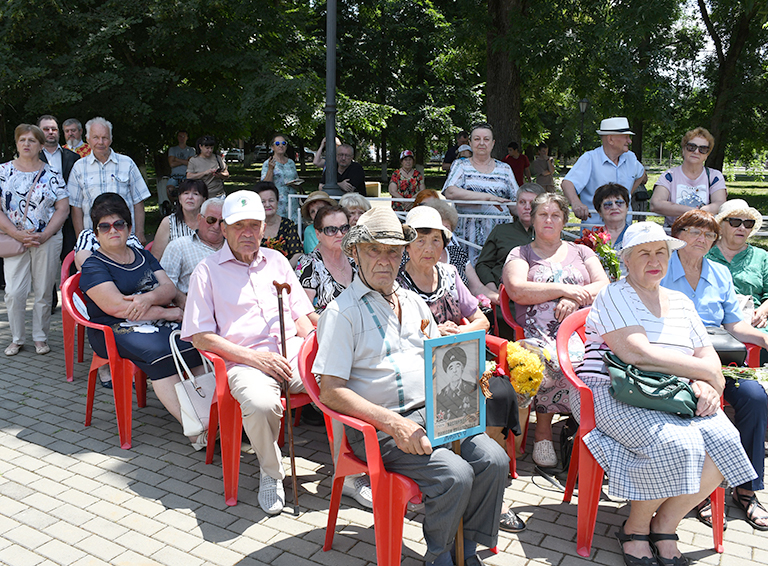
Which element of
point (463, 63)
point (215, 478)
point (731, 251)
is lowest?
point (215, 478)

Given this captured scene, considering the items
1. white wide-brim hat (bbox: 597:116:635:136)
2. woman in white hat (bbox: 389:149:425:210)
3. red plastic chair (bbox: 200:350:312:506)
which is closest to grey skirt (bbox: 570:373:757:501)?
red plastic chair (bbox: 200:350:312:506)

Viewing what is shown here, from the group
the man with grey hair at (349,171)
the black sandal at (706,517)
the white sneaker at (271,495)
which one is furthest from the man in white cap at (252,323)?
the man with grey hair at (349,171)

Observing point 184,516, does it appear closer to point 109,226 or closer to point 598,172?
point 109,226

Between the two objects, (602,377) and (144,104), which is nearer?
(602,377)

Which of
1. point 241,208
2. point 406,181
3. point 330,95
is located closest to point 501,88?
point 406,181

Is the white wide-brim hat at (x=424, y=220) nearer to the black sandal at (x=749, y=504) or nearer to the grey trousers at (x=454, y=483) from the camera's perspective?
the grey trousers at (x=454, y=483)

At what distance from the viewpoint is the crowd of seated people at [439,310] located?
9.42 ft

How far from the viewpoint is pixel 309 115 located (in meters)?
10.7

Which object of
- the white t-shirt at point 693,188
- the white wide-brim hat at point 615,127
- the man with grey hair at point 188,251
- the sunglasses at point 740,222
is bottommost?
the man with grey hair at point 188,251

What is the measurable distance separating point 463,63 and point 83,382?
16.7m

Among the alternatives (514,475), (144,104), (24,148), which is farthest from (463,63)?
(514,475)

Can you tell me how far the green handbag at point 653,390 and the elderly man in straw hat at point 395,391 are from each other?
Answer: 71cm

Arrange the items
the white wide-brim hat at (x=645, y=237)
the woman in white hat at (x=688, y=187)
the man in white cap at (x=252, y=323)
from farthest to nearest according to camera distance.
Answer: the woman in white hat at (x=688, y=187) → the man in white cap at (x=252, y=323) → the white wide-brim hat at (x=645, y=237)

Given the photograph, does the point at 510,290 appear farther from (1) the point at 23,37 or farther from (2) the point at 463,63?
(2) the point at 463,63
